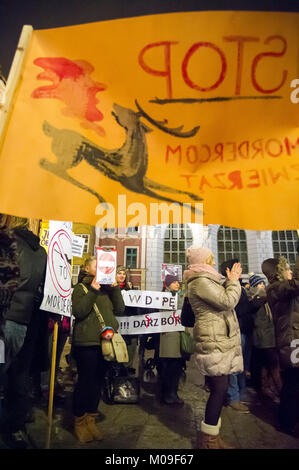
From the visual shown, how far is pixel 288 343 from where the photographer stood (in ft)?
10.7

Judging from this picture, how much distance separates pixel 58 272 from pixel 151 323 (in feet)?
6.30

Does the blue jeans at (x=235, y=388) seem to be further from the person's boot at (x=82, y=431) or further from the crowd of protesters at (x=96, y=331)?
the person's boot at (x=82, y=431)

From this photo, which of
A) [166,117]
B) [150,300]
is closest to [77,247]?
[150,300]

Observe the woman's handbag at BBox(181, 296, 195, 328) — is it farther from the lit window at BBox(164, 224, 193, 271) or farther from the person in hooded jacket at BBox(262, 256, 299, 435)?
the lit window at BBox(164, 224, 193, 271)

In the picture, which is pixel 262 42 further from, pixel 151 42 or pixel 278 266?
pixel 278 266

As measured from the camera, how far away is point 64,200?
6.15ft

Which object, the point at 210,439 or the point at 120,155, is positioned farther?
the point at 210,439

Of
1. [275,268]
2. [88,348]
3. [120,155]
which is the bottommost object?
[88,348]

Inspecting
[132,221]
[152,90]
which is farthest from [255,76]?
[132,221]

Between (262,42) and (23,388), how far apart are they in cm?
331

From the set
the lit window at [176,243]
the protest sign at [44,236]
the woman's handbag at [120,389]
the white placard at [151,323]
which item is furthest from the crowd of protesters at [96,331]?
the lit window at [176,243]

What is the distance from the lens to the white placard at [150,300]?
4789mm

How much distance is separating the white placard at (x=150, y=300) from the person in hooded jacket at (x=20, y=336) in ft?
6.81

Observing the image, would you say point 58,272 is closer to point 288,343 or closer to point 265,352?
point 288,343
